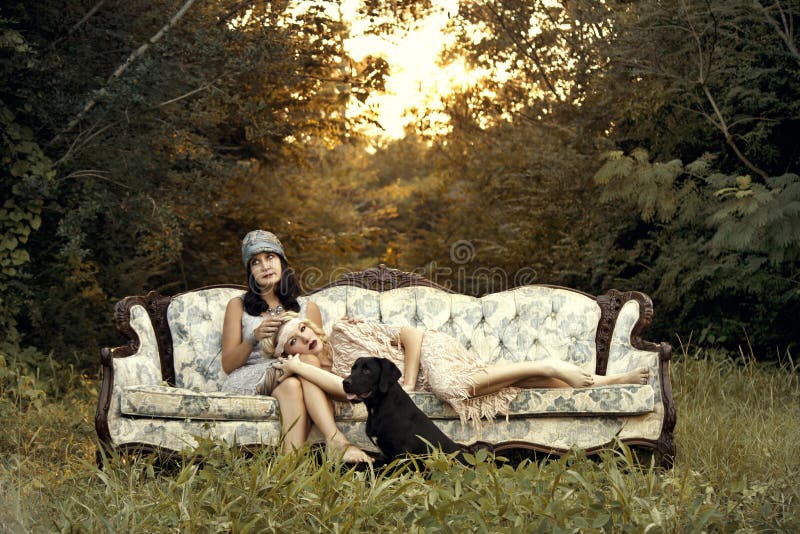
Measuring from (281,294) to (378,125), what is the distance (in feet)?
15.2

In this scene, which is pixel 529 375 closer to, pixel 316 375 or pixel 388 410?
pixel 388 410

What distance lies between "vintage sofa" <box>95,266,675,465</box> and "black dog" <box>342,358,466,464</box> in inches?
14.5

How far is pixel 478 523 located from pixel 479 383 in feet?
4.38

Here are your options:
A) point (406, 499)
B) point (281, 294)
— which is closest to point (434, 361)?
point (281, 294)

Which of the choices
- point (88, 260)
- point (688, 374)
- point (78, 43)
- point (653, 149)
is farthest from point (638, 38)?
point (88, 260)

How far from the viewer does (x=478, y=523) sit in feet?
8.80

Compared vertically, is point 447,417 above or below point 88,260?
below

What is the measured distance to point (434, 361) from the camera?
4.12 metres

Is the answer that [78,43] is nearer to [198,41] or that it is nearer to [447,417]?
[198,41]

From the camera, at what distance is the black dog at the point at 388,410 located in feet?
11.7

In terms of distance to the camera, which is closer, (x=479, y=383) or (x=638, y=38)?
(x=479, y=383)

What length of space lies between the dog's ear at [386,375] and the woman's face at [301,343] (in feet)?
2.01

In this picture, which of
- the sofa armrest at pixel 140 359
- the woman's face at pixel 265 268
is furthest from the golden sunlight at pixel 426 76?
the sofa armrest at pixel 140 359

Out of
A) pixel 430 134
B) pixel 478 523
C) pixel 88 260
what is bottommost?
pixel 478 523
